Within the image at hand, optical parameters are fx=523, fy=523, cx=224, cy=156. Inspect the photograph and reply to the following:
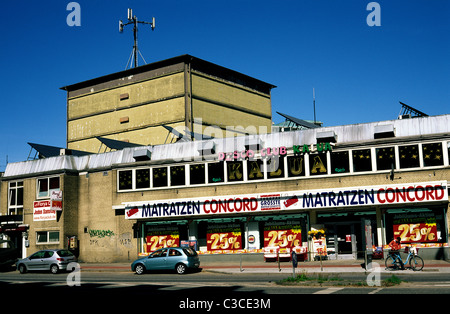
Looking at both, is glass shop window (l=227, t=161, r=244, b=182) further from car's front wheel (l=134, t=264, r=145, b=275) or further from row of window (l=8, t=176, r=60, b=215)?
row of window (l=8, t=176, r=60, b=215)

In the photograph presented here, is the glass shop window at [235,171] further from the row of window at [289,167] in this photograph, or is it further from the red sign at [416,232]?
the red sign at [416,232]

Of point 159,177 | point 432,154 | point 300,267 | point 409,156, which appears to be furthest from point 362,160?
point 159,177

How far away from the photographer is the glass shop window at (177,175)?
117 ft

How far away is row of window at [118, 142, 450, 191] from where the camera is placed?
2978 centimetres

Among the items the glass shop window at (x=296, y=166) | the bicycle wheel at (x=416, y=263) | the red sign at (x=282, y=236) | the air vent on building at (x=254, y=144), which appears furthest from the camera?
the air vent on building at (x=254, y=144)

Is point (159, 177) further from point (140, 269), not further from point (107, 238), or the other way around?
point (140, 269)

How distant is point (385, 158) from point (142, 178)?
16.5 meters

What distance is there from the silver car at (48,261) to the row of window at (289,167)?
6939mm

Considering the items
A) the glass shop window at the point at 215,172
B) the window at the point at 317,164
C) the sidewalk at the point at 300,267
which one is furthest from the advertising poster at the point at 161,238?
the window at the point at 317,164

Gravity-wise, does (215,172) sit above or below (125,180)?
above

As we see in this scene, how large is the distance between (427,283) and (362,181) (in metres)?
12.3

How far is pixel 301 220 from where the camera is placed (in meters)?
32.5
